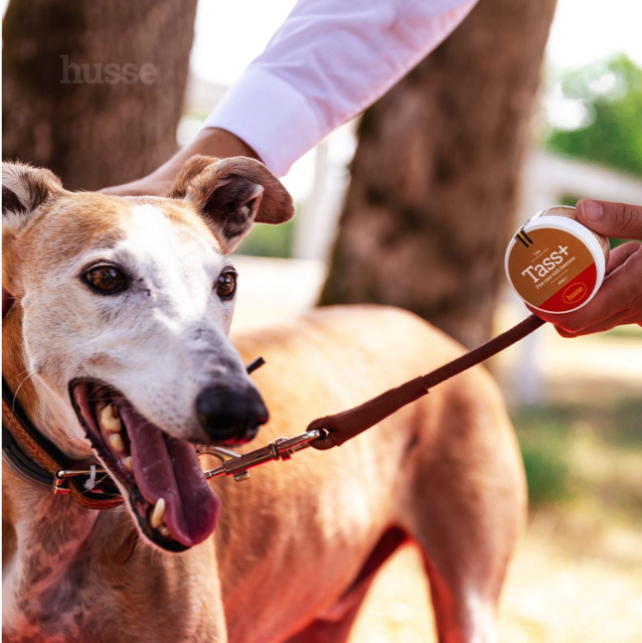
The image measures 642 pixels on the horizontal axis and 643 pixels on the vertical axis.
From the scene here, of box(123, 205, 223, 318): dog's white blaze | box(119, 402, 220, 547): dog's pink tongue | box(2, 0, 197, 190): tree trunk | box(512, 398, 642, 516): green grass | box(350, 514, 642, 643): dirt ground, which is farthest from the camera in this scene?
box(512, 398, 642, 516): green grass

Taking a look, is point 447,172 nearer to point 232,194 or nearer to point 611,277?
point 232,194

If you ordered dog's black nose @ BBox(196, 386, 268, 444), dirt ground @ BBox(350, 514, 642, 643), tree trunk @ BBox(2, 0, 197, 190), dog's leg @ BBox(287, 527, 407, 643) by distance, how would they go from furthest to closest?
1. dirt ground @ BBox(350, 514, 642, 643)
2. dog's leg @ BBox(287, 527, 407, 643)
3. tree trunk @ BBox(2, 0, 197, 190)
4. dog's black nose @ BBox(196, 386, 268, 444)

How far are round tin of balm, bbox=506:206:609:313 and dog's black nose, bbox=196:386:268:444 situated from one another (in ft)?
2.21

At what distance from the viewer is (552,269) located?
A: 1604mm

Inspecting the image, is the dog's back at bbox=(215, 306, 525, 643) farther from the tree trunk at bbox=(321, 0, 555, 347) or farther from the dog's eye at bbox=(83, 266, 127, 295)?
the tree trunk at bbox=(321, 0, 555, 347)

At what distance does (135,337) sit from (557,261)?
859 millimetres

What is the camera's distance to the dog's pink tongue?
1382 millimetres

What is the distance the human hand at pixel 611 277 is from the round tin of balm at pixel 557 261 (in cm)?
2

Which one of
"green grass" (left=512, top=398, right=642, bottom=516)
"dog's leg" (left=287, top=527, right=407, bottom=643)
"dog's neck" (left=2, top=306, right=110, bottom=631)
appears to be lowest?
"green grass" (left=512, top=398, right=642, bottom=516)

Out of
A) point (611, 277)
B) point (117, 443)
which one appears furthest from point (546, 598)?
point (117, 443)

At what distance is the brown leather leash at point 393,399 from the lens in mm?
1761

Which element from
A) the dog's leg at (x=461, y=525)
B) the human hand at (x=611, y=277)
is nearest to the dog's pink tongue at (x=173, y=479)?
the human hand at (x=611, y=277)

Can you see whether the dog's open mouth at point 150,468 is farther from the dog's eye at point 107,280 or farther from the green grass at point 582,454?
the green grass at point 582,454

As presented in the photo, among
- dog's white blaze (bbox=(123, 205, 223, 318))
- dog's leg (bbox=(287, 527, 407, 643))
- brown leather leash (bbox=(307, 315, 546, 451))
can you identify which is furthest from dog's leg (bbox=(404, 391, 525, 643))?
dog's white blaze (bbox=(123, 205, 223, 318))
